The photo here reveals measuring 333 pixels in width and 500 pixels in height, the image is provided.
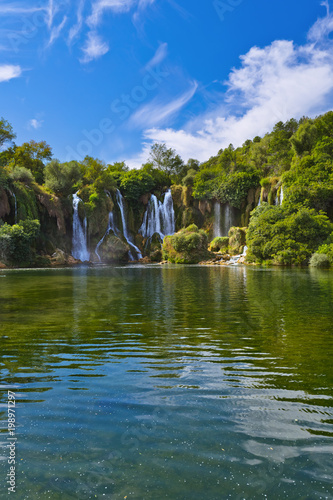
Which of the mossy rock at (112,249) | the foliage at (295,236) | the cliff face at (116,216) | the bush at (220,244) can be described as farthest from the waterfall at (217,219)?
the foliage at (295,236)

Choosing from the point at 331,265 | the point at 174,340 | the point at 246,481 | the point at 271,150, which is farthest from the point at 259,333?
the point at 271,150

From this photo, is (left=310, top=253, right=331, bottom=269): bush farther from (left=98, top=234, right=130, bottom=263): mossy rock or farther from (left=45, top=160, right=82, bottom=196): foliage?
→ (left=45, top=160, right=82, bottom=196): foliage

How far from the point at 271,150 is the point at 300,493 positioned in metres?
64.0

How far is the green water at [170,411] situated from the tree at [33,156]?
60.0 meters

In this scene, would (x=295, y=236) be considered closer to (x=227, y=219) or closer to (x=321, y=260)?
(x=321, y=260)

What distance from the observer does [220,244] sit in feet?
179

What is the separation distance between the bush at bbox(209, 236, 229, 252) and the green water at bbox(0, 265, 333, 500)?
47.0 metres

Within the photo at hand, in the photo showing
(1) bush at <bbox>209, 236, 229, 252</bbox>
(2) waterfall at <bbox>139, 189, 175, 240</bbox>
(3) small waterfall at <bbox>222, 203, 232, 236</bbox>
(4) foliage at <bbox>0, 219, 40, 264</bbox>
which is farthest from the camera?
(2) waterfall at <bbox>139, 189, 175, 240</bbox>

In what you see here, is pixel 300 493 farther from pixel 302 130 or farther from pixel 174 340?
pixel 302 130

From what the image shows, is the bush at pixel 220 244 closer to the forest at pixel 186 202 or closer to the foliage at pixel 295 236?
the forest at pixel 186 202

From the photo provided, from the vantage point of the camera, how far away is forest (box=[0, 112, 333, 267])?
38.6m

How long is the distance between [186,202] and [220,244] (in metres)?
14.4

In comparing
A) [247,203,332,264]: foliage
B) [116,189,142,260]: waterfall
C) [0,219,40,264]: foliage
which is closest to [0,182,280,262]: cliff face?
[116,189,142,260]: waterfall

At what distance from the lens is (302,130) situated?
5022 centimetres
